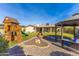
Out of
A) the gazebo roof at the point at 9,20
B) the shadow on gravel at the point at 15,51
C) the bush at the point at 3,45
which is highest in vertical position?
the gazebo roof at the point at 9,20

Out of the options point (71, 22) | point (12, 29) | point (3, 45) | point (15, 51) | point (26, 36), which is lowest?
point (15, 51)

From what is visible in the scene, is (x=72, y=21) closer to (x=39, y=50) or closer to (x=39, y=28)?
(x=39, y=28)

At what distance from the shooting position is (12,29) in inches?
172

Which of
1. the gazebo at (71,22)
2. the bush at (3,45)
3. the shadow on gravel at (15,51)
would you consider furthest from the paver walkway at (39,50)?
the gazebo at (71,22)

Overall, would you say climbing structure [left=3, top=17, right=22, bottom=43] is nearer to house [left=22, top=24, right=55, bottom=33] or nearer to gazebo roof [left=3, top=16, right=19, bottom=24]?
gazebo roof [left=3, top=16, right=19, bottom=24]

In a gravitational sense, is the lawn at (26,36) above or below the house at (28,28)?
below

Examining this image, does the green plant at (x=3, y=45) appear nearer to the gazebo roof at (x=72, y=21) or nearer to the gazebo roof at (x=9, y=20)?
the gazebo roof at (x=9, y=20)

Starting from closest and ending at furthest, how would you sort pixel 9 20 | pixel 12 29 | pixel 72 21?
pixel 72 21
pixel 9 20
pixel 12 29

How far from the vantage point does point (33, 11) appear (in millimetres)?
4281

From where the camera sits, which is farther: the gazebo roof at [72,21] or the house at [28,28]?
the house at [28,28]

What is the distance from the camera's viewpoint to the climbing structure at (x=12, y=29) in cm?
428

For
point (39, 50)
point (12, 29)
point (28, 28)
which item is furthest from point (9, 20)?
point (39, 50)

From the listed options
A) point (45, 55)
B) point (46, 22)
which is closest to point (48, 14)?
point (46, 22)

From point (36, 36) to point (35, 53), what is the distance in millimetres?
321
